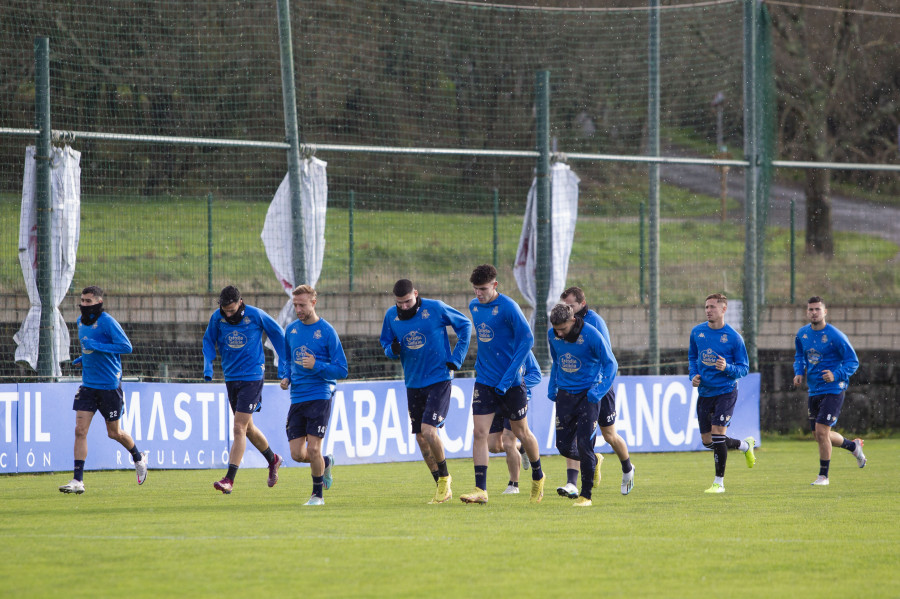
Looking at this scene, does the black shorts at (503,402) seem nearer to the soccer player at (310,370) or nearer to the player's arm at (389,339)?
the player's arm at (389,339)

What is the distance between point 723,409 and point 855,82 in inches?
847

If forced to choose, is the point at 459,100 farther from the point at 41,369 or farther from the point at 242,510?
the point at 242,510

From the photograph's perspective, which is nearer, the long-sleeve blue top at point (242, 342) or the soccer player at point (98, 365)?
the long-sleeve blue top at point (242, 342)

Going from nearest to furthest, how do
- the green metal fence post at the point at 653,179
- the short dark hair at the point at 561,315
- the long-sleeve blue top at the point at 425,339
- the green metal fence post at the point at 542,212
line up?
the short dark hair at the point at 561,315
the long-sleeve blue top at the point at 425,339
the green metal fence post at the point at 542,212
the green metal fence post at the point at 653,179

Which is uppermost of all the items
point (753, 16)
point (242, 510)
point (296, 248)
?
point (753, 16)

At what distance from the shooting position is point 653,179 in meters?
19.4

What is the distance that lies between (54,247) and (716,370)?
8.38 metres

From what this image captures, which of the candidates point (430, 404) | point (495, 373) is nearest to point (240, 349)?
point (430, 404)

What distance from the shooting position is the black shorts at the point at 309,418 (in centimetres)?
1152

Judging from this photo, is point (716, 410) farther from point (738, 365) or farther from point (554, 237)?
point (554, 237)

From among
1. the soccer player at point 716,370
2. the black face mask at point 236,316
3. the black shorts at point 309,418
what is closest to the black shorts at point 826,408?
the soccer player at point 716,370

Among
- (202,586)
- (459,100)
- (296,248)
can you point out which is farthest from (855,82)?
(202,586)

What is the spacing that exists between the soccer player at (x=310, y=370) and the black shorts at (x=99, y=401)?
2429mm

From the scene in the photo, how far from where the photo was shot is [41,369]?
15.2 meters
